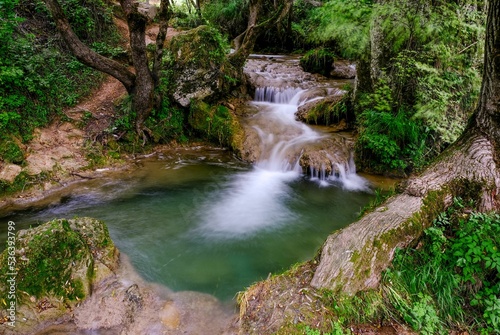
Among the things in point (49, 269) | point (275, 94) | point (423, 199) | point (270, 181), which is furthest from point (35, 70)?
point (423, 199)

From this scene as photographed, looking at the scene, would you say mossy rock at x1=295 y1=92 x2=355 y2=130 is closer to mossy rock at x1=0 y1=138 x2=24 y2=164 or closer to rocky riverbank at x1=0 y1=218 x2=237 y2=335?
rocky riverbank at x1=0 y1=218 x2=237 y2=335

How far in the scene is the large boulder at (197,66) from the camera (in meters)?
8.52

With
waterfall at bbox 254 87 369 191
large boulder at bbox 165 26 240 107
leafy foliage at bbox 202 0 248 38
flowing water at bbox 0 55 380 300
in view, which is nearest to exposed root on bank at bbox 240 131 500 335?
flowing water at bbox 0 55 380 300

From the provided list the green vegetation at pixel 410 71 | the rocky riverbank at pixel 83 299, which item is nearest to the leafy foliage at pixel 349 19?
the green vegetation at pixel 410 71

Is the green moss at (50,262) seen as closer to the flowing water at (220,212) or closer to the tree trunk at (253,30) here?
the flowing water at (220,212)

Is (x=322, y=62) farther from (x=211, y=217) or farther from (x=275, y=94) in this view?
(x=211, y=217)

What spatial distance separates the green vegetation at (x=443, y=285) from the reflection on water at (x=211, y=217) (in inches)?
70.4

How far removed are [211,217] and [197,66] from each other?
201 inches

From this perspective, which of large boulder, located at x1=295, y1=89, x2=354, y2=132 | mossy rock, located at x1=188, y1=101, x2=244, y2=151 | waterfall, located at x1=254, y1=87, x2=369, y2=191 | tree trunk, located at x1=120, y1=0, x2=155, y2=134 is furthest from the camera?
large boulder, located at x1=295, y1=89, x2=354, y2=132

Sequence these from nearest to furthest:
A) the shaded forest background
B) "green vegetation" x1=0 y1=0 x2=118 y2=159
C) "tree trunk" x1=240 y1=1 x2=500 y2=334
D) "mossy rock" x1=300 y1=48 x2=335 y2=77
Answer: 1. "tree trunk" x1=240 y1=1 x2=500 y2=334
2. the shaded forest background
3. "green vegetation" x1=0 y1=0 x2=118 y2=159
4. "mossy rock" x1=300 y1=48 x2=335 y2=77

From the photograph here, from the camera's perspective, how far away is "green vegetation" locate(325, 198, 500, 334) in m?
2.76

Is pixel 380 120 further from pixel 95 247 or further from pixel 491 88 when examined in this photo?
pixel 95 247

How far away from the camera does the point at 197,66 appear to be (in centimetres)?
873

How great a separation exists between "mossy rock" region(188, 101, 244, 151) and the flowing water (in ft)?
1.40
